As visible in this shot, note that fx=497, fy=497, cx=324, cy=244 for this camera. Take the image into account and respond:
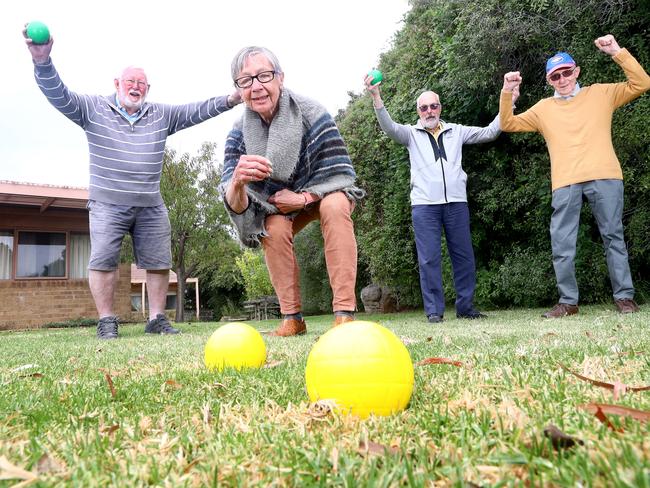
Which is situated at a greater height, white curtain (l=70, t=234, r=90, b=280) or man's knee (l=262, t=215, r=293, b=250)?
white curtain (l=70, t=234, r=90, b=280)

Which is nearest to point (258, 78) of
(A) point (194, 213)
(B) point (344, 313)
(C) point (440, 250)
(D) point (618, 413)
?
(B) point (344, 313)

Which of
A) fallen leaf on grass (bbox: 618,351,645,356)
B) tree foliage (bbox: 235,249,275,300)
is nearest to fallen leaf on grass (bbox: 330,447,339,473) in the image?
fallen leaf on grass (bbox: 618,351,645,356)

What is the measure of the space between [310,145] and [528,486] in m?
3.36

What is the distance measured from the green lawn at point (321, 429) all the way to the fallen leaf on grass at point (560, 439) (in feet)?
0.04

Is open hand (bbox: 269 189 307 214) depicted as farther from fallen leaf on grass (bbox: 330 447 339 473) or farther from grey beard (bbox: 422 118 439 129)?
fallen leaf on grass (bbox: 330 447 339 473)

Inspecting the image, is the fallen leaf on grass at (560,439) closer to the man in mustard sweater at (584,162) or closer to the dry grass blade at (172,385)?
the dry grass blade at (172,385)

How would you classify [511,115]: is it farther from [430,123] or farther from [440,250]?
[440,250]

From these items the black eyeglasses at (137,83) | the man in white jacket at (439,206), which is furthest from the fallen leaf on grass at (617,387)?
the black eyeglasses at (137,83)

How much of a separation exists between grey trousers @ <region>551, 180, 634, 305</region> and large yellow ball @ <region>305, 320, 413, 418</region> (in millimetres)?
3731

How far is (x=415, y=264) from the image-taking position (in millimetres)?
8836

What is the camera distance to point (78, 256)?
47.4 feet

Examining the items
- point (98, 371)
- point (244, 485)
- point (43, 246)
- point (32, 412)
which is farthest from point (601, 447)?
point (43, 246)

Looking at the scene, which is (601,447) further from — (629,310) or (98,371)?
(629,310)

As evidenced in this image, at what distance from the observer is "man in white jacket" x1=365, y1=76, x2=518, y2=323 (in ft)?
17.1
